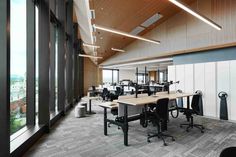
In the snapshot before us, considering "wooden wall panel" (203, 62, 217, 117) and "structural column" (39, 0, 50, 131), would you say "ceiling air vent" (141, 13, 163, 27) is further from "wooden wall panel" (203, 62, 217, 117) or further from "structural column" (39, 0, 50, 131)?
"structural column" (39, 0, 50, 131)

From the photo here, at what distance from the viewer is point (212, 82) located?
5.52 meters

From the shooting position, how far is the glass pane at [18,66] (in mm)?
2758

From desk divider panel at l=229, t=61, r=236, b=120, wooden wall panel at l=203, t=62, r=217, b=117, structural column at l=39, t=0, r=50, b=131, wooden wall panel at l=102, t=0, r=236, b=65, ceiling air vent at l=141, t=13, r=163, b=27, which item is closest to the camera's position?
structural column at l=39, t=0, r=50, b=131

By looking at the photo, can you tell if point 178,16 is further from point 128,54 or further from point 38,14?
point 38,14

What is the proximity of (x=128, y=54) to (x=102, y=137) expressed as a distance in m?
8.11

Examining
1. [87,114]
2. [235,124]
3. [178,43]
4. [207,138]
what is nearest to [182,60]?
[178,43]

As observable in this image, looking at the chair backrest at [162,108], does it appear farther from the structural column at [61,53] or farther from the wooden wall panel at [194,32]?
the wooden wall panel at [194,32]

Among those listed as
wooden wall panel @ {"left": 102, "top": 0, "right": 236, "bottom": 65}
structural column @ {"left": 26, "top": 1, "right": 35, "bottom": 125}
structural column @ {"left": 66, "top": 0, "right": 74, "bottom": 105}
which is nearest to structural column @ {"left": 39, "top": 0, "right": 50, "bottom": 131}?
structural column @ {"left": 26, "top": 1, "right": 35, "bottom": 125}

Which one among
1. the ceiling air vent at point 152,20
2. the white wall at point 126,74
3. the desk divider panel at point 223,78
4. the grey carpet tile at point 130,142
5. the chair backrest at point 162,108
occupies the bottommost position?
the grey carpet tile at point 130,142

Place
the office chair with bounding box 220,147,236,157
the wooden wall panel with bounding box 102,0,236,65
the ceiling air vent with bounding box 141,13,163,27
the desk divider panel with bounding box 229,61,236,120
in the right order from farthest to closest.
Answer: the ceiling air vent with bounding box 141,13,163,27 < the wooden wall panel with bounding box 102,0,236,65 < the desk divider panel with bounding box 229,61,236,120 < the office chair with bounding box 220,147,236,157

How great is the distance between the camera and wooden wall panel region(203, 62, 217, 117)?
5457mm

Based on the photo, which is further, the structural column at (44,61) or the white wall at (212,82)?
the white wall at (212,82)

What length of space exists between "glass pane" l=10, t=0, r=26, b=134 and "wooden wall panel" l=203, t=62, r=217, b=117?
6004mm

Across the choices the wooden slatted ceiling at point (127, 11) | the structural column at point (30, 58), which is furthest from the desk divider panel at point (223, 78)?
the structural column at point (30, 58)
